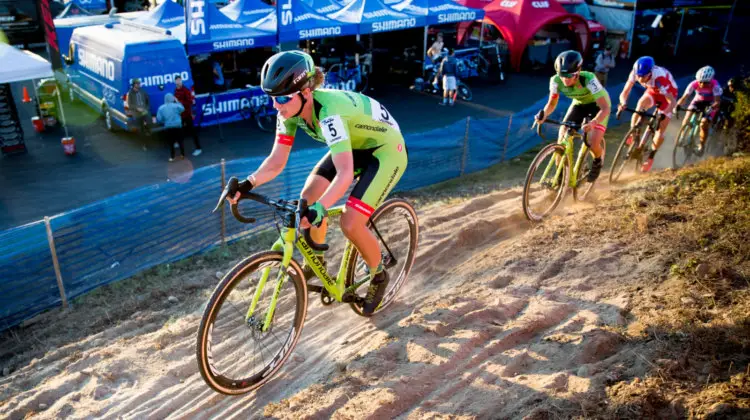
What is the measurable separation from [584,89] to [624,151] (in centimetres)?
301

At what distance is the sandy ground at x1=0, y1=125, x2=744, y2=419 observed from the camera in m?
4.03

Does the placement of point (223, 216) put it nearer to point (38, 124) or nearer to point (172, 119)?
point (172, 119)

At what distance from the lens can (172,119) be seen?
1328 centimetres

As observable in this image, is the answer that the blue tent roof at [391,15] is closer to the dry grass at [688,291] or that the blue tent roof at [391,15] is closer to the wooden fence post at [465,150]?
the wooden fence post at [465,150]

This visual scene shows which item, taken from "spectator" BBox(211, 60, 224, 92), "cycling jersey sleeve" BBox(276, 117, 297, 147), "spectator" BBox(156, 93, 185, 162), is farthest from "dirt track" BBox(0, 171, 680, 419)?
"spectator" BBox(211, 60, 224, 92)

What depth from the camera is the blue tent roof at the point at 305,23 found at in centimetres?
1702

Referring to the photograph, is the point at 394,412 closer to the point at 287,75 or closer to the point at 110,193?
the point at 287,75

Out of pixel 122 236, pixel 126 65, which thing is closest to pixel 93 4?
pixel 126 65

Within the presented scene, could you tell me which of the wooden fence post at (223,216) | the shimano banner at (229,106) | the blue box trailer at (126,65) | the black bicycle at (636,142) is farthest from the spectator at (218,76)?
the black bicycle at (636,142)

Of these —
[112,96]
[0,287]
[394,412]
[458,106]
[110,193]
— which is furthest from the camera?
[458,106]

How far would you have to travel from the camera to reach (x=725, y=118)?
12180 mm

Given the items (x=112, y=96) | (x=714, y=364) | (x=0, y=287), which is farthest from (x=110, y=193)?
(x=714, y=364)

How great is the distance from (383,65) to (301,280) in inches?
804

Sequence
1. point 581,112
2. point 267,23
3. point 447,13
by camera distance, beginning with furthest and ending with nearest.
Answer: point 447,13 < point 267,23 < point 581,112
